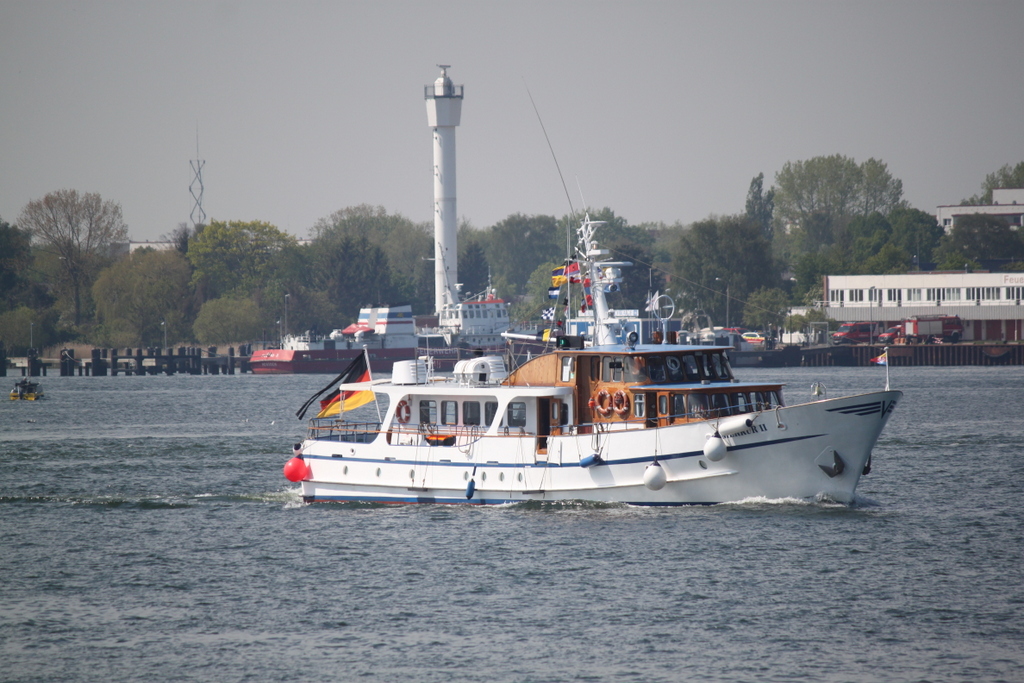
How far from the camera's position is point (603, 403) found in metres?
30.5

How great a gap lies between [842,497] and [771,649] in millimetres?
10091

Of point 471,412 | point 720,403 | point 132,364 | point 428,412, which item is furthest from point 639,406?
point 132,364

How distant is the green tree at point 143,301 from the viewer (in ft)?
449

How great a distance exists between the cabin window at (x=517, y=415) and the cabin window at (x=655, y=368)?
3553 mm

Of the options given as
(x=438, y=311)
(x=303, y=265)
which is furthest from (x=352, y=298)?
(x=438, y=311)

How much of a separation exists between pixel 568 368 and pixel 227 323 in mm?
116054

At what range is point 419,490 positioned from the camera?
32.2 m

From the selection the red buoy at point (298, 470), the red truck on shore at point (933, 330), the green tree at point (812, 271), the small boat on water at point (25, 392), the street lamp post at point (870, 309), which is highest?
the green tree at point (812, 271)

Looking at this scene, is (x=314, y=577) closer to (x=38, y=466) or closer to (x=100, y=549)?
(x=100, y=549)

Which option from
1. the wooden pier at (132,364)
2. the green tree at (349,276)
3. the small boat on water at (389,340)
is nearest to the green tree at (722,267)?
the small boat on water at (389,340)

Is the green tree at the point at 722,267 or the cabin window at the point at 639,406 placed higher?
the green tree at the point at 722,267

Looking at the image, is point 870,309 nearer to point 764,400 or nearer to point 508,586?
point 764,400

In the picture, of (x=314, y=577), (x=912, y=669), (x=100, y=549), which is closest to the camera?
(x=912, y=669)

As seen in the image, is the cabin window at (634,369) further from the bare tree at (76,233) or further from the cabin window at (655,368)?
the bare tree at (76,233)
